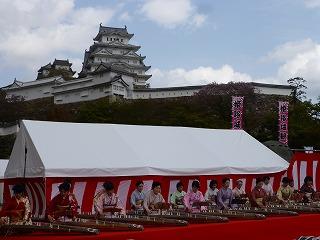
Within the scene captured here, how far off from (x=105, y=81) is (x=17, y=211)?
43888 millimetres

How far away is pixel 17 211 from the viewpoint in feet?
23.2

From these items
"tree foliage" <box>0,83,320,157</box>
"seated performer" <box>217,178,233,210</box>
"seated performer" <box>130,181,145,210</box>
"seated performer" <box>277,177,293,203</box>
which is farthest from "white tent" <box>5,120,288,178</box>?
"tree foliage" <box>0,83,320,157</box>

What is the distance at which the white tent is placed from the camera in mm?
9734

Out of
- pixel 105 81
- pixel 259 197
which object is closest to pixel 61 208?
pixel 259 197

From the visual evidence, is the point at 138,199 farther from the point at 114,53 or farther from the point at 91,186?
the point at 114,53

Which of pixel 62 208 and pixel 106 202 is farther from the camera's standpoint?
pixel 106 202

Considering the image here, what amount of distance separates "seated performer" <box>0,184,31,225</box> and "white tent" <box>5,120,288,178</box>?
1.99 metres

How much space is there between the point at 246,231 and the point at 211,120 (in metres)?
25.5

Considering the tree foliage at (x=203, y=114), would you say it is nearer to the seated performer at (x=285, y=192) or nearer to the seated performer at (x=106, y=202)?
the seated performer at (x=285, y=192)

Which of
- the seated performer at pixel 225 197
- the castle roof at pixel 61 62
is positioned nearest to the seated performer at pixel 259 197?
the seated performer at pixel 225 197

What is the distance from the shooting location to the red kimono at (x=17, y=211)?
7.07 m

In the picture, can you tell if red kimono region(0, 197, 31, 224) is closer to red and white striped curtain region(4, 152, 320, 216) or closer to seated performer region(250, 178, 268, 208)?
red and white striped curtain region(4, 152, 320, 216)

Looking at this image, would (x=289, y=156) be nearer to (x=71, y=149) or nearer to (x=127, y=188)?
(x=127, y=188)

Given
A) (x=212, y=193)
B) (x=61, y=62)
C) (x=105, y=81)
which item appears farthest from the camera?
(x=61, y=62)
